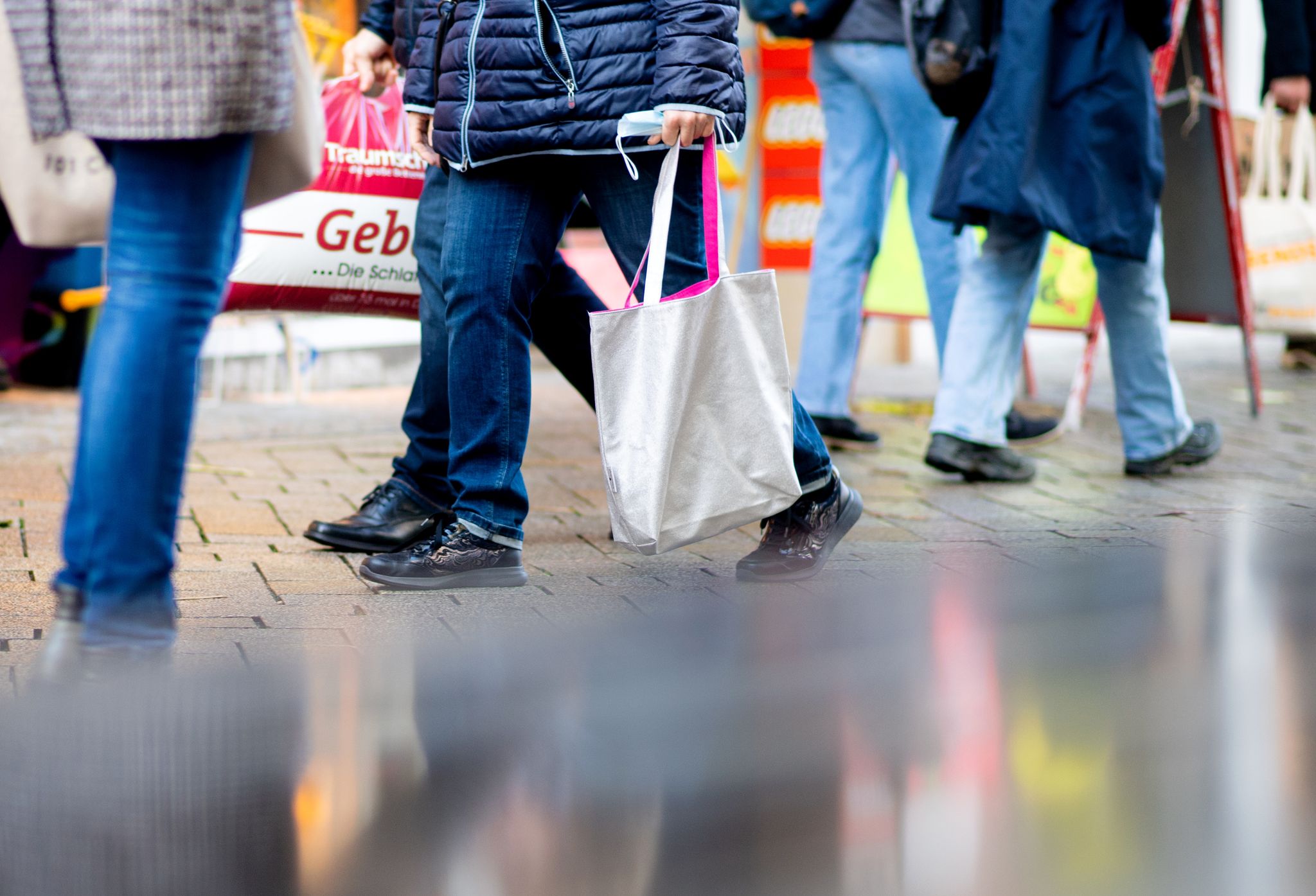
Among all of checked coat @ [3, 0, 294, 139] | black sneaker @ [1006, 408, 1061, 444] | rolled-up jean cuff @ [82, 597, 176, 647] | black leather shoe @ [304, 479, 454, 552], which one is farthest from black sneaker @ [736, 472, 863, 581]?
black sneaker @ [1006, 408, 1061, 444]

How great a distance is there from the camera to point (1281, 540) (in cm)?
375

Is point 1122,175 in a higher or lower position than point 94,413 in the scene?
higher

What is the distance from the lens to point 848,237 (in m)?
5.25

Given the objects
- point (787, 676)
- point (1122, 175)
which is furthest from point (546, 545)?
point (1122, 175)

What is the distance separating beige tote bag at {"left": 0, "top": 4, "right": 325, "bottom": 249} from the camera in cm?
218

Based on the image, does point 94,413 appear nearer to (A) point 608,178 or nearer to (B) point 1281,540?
(A) point 608,178

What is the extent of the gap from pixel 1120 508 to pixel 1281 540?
0.54m

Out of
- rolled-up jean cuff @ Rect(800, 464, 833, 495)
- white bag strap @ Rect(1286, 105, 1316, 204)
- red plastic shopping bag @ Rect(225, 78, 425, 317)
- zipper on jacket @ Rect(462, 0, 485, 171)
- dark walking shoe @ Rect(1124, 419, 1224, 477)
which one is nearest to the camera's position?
zipper on jacket @ Rect(462, 0, 485, 171)

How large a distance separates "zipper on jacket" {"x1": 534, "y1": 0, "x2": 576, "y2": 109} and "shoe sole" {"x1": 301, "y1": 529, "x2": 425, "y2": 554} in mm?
1093

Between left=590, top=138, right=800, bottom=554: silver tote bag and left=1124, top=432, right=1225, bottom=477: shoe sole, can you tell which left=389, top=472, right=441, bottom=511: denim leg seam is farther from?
left=1124, top=432, right=1225, bottom=477: shoe sole

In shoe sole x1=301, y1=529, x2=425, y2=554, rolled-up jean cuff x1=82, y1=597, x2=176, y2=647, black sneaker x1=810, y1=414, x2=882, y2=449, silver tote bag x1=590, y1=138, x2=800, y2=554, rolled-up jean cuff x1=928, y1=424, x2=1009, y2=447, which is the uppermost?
silver tote bag x1=590, y1=138, x2=800, y2=554

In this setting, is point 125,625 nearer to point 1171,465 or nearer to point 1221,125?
point 1171,465

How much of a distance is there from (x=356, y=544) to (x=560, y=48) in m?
1.20

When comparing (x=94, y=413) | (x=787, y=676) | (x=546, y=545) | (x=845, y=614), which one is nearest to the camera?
(x=94, y=413)
